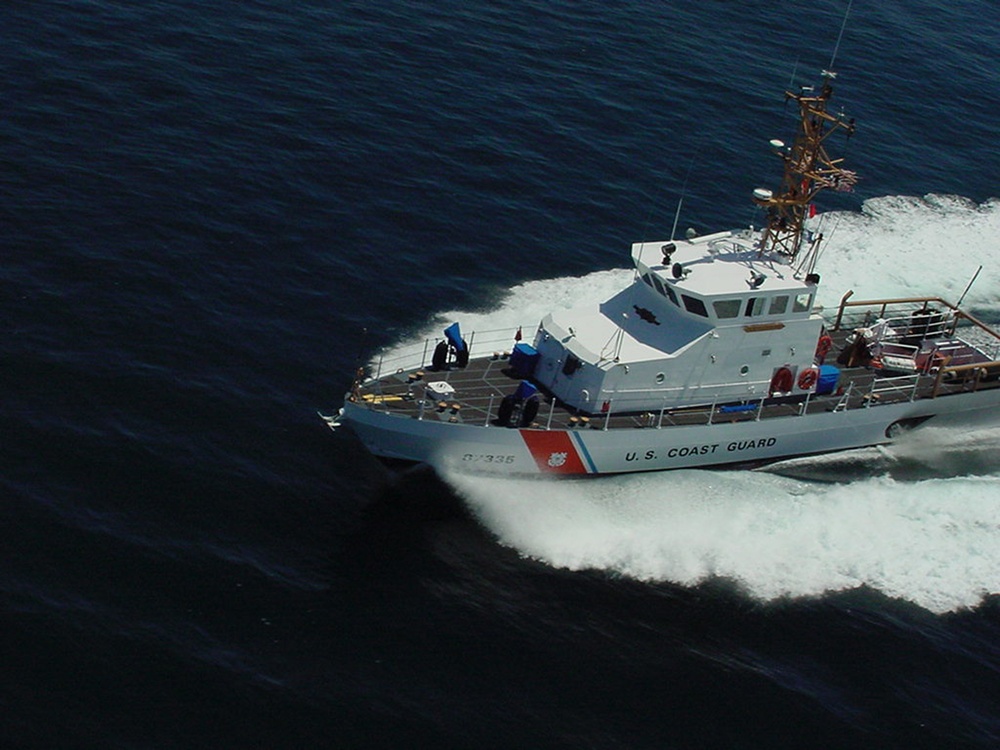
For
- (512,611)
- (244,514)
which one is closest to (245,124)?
(244,514)

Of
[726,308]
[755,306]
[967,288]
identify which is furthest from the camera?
[967,288]

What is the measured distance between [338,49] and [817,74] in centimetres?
2352

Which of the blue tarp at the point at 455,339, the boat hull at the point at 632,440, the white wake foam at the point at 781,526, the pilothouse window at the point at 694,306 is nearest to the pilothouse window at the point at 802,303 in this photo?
the pilothouse window at the point at 694,306

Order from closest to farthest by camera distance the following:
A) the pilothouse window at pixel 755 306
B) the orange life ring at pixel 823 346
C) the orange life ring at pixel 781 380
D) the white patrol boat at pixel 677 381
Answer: the white patrol boat at pixel 677 381, the pilothouse window at pixel 755 306, the orange life ring at pixel 781 380, the orange life ring at pixel 823 346

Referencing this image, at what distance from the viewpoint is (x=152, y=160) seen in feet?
159

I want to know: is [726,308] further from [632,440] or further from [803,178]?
[803,178]

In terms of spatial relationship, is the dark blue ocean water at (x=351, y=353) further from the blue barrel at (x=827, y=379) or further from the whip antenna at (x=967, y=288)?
the blue barrel at (x=827, y=379)

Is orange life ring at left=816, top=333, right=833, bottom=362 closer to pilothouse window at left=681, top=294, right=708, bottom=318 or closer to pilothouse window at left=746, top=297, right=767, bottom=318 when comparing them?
pilothouse window at left=746, top=297, right=767, bottom=318

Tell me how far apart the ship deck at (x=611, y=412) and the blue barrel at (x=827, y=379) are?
197 millimetres

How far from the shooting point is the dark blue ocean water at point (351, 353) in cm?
2897

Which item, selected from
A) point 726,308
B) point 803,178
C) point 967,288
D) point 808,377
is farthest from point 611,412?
point 967,288

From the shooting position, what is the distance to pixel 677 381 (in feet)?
123

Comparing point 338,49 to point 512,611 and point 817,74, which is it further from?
point 512,611

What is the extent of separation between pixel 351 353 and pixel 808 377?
14.2 m
